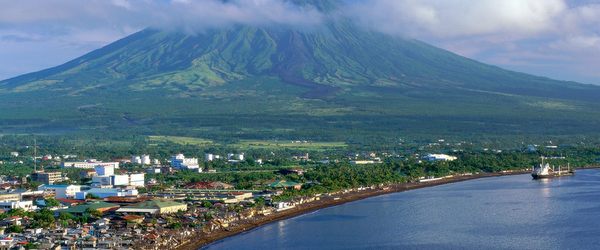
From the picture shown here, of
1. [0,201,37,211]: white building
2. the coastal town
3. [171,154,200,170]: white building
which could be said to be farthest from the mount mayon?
[0,201,37,211]: white building

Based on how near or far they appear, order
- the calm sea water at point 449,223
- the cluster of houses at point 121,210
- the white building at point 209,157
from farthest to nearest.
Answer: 1. the white building at point 209,157
2. the calm sea water at point 449,223
3. the cluster of houses at point 121,210

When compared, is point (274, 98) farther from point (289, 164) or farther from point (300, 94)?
point (289, 164)

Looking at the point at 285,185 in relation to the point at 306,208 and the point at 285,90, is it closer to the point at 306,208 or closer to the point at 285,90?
the point at 306,208

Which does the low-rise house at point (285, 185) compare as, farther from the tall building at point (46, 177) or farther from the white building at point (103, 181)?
the tall building at point (46, 177)

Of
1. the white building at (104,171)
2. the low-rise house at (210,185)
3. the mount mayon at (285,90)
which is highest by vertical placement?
the mount mayon at (285,90)

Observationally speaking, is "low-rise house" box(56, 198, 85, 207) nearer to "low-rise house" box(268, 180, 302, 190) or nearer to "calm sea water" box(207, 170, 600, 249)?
"calm sea water" box(207, 170, 600, 249)

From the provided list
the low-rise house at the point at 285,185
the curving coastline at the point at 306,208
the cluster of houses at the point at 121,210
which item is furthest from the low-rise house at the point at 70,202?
the low-rise house at the point at 285,185

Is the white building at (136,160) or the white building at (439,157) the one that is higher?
the white building at (136,160)
